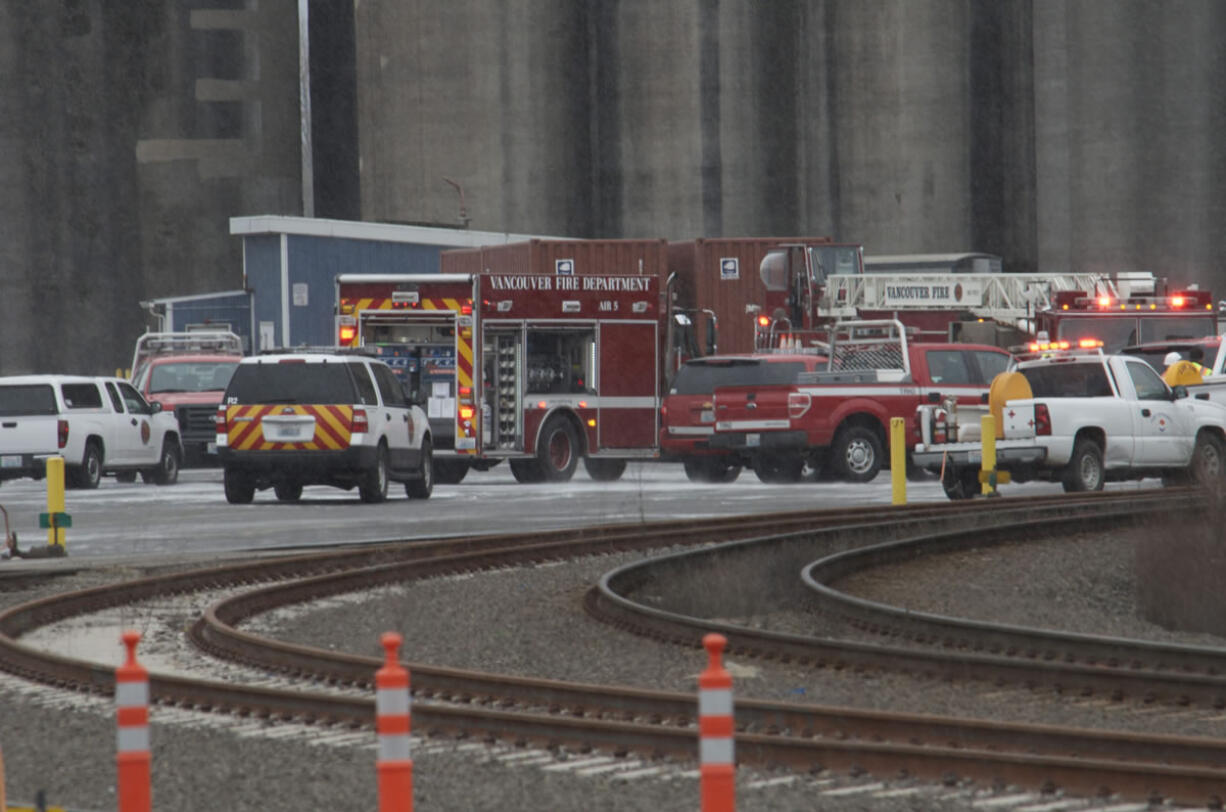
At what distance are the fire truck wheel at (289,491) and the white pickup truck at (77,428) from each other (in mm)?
4194

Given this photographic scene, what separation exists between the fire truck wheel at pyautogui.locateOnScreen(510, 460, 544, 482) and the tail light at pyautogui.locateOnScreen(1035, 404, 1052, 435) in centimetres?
906

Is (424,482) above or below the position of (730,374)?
below

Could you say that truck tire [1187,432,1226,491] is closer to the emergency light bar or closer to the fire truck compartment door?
the emergency light bar

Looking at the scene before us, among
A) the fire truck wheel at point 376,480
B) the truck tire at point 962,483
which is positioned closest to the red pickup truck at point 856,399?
the truck tire at point 962,483

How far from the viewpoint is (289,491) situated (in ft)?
89.3

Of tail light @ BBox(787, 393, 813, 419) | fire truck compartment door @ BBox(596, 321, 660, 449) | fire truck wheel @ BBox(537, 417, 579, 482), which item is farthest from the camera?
fire truck compartment door @ BBox(596, 321, 660, 449)

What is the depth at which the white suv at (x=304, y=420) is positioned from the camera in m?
24.4

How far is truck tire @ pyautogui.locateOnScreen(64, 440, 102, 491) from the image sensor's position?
1184 inches

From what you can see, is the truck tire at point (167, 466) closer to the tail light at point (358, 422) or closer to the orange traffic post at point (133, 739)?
the tail light at point (358, 422)

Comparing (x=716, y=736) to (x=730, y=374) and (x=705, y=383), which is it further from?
(x=705, y=383)

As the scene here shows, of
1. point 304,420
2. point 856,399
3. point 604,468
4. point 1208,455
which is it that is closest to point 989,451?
point 1208,455

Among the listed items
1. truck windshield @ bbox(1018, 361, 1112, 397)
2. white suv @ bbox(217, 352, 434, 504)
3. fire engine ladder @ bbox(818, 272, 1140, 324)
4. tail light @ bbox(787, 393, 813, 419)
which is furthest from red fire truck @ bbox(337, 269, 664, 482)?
truck windshield @ bbox(1018, 361, 1112, 397)

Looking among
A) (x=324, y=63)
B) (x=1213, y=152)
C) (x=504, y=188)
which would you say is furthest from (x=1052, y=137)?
(x=324, y=63)

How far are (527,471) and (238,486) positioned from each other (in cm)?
611
